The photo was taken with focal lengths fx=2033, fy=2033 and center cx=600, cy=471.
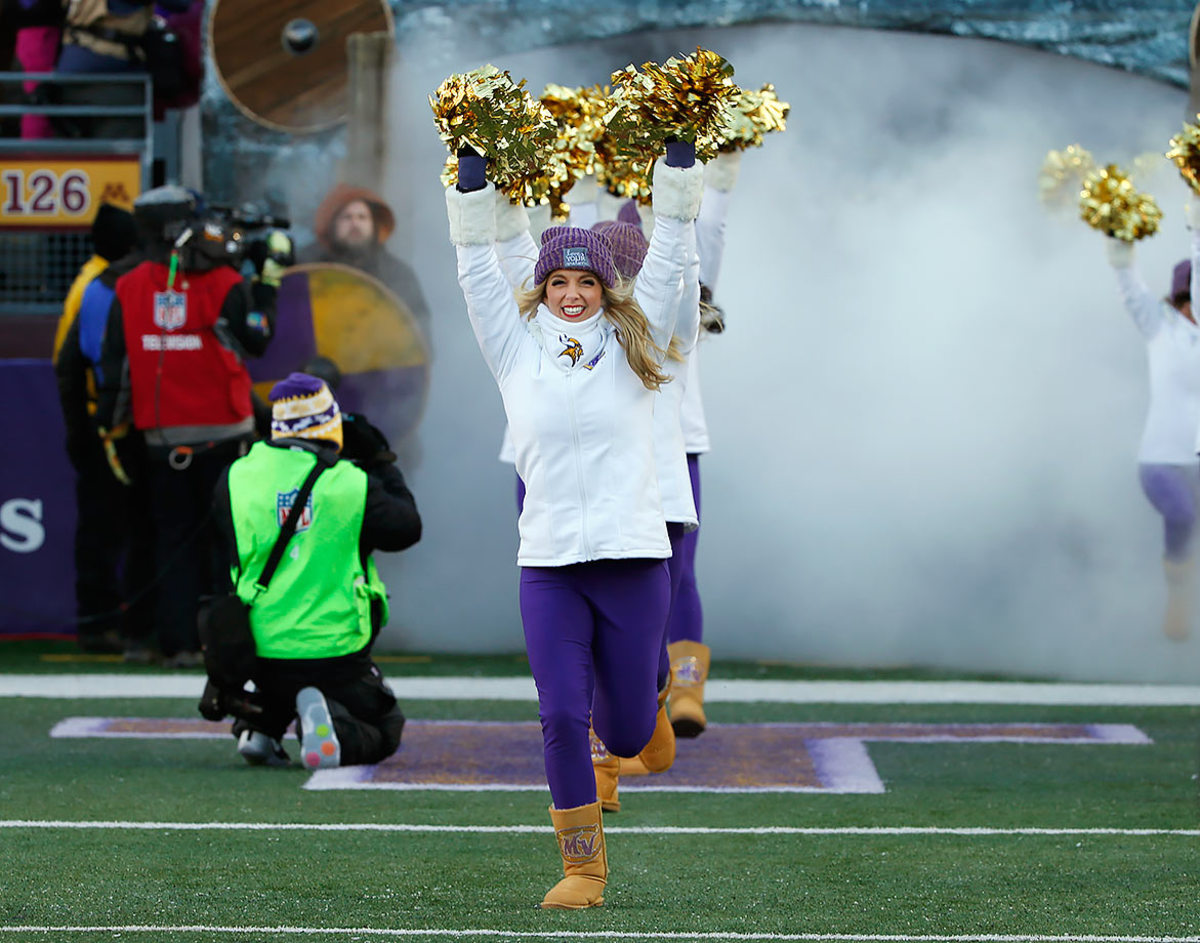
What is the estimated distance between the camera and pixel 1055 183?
9250 millimetres

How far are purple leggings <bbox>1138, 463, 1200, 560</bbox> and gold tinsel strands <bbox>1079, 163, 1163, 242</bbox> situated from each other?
1.24 m

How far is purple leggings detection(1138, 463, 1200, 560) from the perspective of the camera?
9383 millimetres

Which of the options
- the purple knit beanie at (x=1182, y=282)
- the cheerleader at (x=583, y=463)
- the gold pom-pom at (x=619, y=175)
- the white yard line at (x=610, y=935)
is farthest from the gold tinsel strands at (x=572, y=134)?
the purple knit beanie at (x=1182, y=282)

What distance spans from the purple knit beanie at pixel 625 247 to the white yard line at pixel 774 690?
3.16 m

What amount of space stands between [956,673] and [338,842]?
4.74 meters

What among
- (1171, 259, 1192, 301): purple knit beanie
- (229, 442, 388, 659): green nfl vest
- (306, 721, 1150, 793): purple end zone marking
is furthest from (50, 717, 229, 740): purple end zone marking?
(1171, 259, 1192, 301): purple knit beanie

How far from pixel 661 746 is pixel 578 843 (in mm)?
1394

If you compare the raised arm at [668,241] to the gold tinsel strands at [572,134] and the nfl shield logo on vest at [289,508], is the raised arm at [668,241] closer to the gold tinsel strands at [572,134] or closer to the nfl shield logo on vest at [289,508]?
the gold tinsel strands at [572,134]

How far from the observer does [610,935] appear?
4.28 meters

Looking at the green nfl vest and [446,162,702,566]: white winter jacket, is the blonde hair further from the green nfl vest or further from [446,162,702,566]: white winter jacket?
the green nfl vest

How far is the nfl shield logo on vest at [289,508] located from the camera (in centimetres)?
638

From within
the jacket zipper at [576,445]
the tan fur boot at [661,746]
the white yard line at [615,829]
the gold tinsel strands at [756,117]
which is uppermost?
the gold tinsel strands at [756,117]

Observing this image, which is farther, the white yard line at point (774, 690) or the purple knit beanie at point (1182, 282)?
the purple knit beanie at point (1182, 282)

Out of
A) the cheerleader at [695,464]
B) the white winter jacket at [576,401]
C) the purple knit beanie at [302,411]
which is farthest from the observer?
the cheerleader at [695,464]
